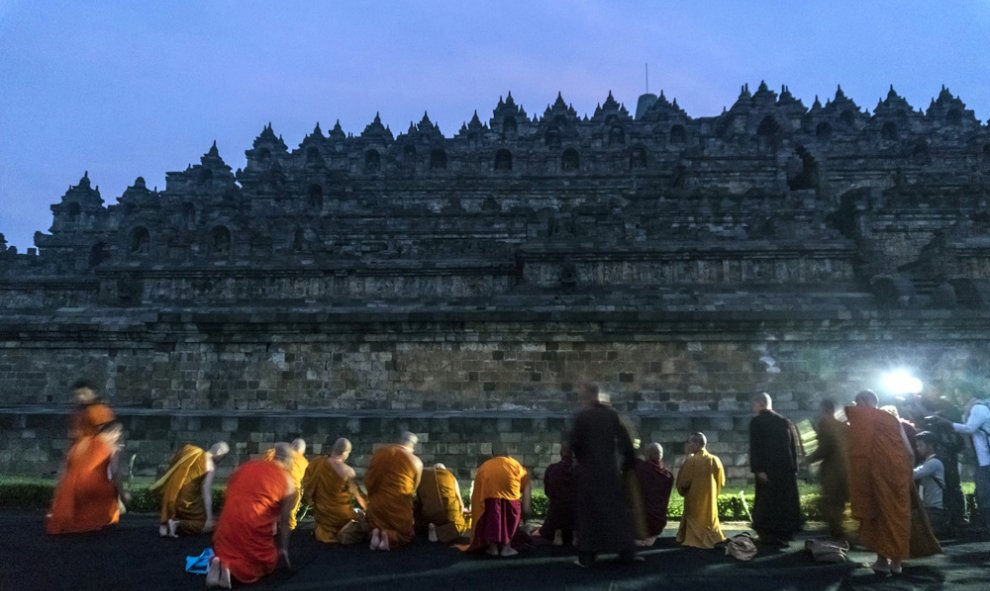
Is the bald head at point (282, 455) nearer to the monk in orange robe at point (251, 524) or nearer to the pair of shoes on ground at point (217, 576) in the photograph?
the monk in orange robe at point (251, 524)

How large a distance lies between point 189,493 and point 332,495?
6.97ft

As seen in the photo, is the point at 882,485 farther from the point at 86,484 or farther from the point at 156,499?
the point at 156,499

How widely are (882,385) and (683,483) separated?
27.3 ft

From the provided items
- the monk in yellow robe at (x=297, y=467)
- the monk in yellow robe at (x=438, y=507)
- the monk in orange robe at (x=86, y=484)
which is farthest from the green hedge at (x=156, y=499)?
the monk in yellow robe at (x=297, y=467)

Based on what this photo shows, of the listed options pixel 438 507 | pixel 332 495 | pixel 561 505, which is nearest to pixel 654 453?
pixel 561 505

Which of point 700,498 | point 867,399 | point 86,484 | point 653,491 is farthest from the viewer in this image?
point 653,491

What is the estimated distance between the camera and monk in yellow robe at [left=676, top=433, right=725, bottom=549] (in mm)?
7363

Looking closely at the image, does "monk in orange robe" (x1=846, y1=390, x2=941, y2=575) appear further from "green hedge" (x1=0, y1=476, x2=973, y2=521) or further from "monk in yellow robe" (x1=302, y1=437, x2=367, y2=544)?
"monk in yellow robe" (x1=302, y1=437, x2=367, y2=544)

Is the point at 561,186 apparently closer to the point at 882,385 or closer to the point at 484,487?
the point at 882,385

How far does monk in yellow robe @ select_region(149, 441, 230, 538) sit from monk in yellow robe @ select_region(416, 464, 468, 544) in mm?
2792

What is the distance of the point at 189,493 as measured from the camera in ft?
26.6

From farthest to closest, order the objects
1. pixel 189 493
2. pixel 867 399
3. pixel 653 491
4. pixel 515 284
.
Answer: pixel 515 284, pixel 189 493, pixel 653 491, pixel 867 399

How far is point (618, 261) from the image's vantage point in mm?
22766

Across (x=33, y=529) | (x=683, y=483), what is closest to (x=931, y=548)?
(x=683, y=483)
